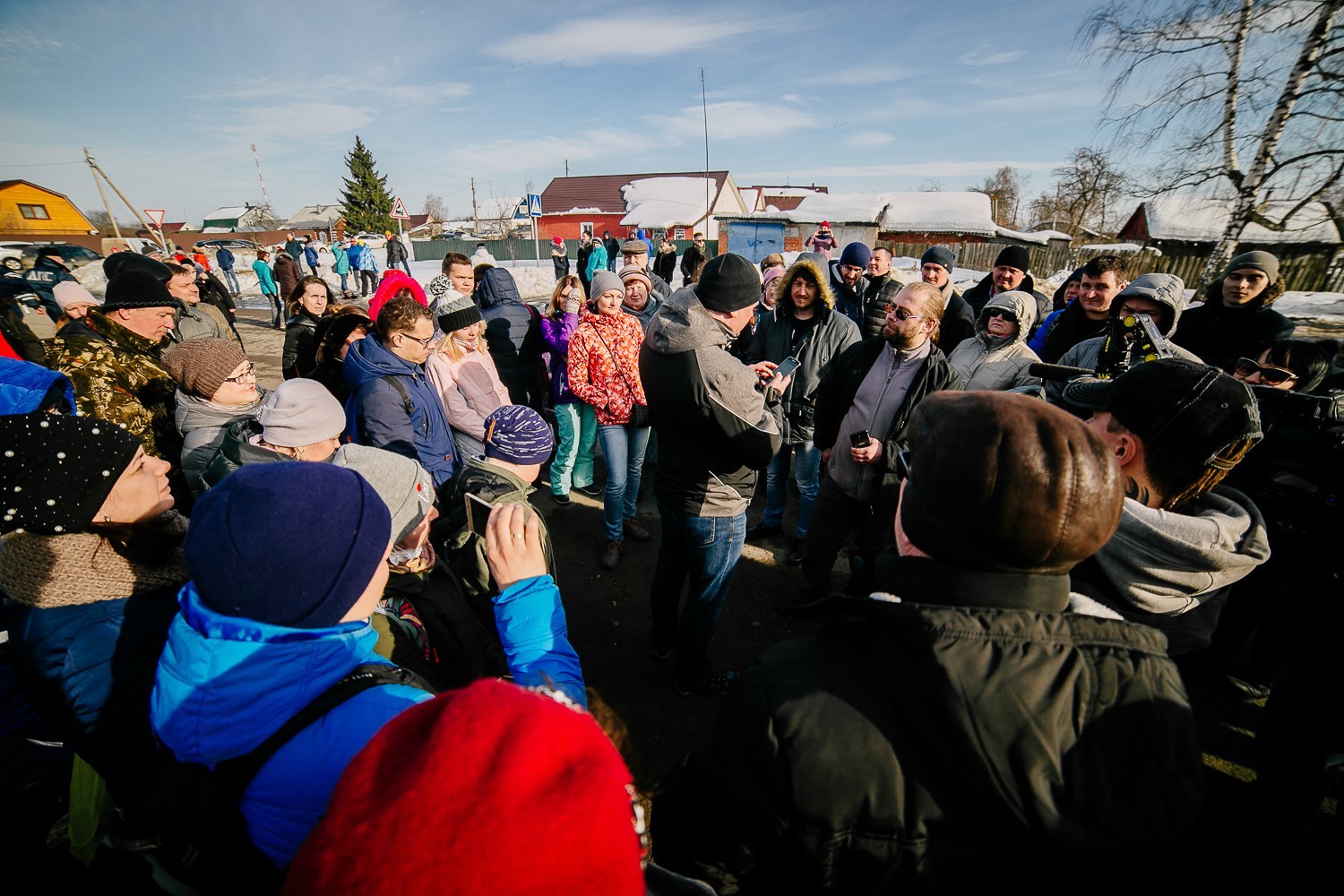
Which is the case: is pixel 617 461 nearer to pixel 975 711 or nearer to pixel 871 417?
pixel 871 417

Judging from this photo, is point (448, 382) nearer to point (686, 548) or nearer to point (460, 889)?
point (686, 548)

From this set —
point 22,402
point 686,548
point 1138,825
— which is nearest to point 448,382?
point 22,402

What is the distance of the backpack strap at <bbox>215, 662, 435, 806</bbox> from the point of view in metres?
0.91

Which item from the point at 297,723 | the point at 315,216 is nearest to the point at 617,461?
the point at 297,723

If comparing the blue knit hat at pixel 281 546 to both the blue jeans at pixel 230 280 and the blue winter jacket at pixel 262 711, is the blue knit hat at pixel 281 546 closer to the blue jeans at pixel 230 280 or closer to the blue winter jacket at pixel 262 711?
the blue winter jacket at pixel 262 711

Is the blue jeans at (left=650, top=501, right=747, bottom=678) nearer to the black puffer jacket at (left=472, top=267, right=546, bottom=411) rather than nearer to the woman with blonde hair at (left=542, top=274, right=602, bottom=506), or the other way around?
the woman with blonde hair at (left=542, top=274, right=602, bottom=506)

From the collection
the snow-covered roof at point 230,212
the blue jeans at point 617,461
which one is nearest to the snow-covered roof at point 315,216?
the snow-covered roof at point 230,212

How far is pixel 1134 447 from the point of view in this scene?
62.9 inches

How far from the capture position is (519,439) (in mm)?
2158

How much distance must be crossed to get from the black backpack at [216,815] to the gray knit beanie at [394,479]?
36.4 inches

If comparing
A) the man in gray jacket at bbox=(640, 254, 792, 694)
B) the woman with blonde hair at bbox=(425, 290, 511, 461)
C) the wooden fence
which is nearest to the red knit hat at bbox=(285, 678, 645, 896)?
the man in gray jacket at bbox=(640, 254, 792, 694)

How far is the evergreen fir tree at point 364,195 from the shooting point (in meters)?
41.2

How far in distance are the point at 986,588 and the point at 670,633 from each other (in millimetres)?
2311

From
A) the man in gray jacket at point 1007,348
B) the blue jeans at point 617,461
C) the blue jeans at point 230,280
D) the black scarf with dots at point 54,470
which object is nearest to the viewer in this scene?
the black scarf with dots at point 54,470
